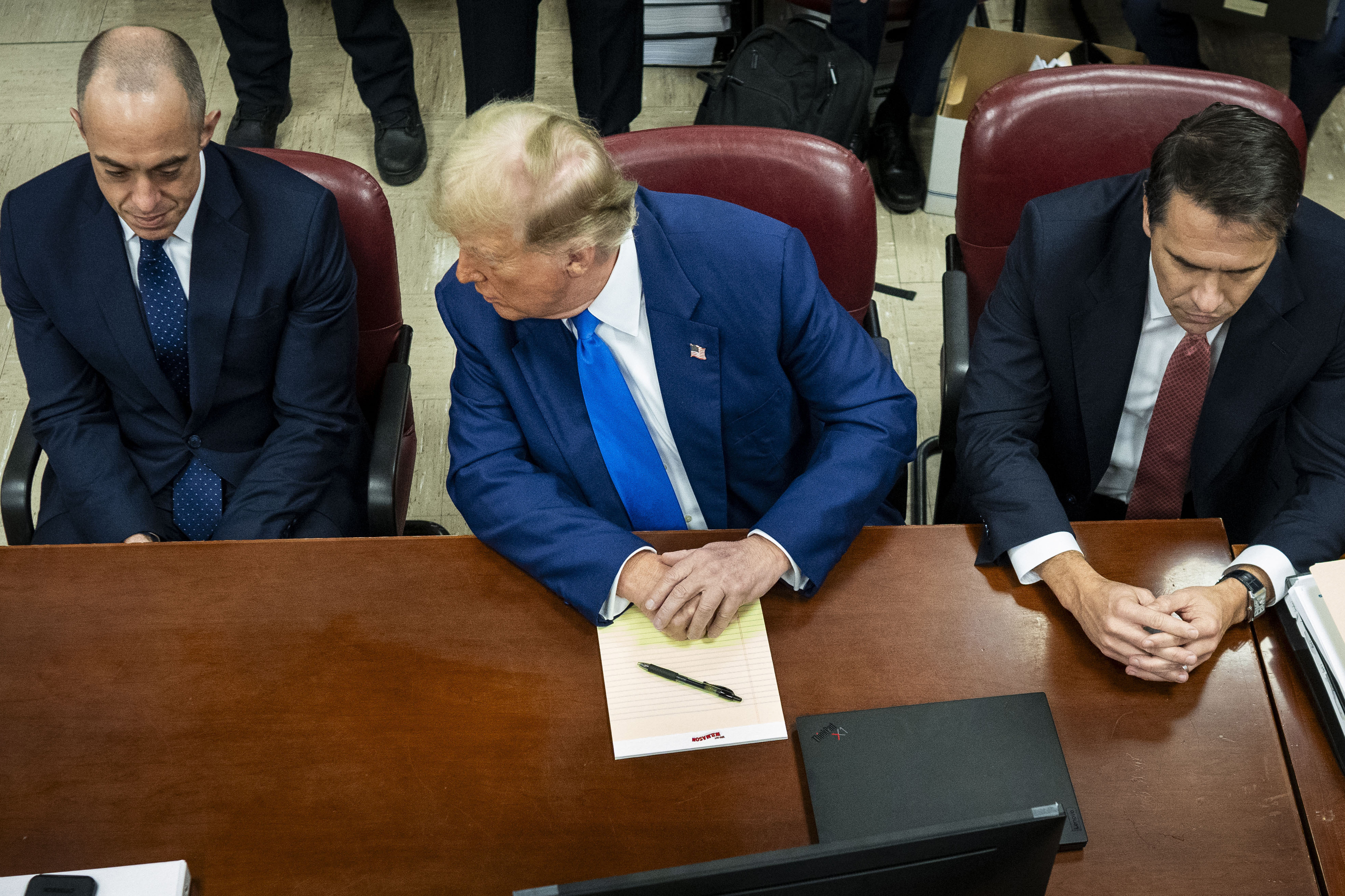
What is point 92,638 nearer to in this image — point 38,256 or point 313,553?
point 313,553

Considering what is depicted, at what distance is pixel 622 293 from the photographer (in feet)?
6.00

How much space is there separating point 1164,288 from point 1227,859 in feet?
2.90

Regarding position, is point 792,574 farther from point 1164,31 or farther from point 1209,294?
point 1164,31

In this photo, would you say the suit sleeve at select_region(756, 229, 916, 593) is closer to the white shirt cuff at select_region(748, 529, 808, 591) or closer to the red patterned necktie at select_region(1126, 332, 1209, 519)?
the white shirt cuff at select_region(748, 529, 808, 591)

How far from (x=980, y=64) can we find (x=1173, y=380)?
5.97ft

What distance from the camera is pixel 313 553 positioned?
173 cm

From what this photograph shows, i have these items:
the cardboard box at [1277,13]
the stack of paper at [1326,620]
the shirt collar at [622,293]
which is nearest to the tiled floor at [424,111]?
the cardboard box at [1277,13]

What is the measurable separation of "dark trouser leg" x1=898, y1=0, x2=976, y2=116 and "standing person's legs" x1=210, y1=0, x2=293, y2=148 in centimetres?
207

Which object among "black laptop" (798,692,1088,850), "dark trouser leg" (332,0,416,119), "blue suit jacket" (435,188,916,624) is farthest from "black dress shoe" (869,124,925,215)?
"black laptop" (798,692,1088,850)

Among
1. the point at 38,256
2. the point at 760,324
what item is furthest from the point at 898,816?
the point at 38,256

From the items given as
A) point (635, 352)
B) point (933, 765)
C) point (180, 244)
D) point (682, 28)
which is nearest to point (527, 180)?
point (635, 352)

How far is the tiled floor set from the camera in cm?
336

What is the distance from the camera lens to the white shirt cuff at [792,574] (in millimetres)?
1662

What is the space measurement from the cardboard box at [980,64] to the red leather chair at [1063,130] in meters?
1.23
